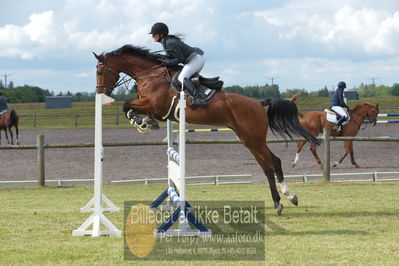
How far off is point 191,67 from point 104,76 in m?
1.24

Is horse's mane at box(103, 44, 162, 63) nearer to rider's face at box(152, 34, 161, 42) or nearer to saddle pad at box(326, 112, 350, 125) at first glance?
rider's face at box(152, 34, 161, 42)

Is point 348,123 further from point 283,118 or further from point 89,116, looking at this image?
point 89,116

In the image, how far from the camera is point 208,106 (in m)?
8.27

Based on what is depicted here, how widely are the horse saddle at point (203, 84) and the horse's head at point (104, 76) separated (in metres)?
0.92

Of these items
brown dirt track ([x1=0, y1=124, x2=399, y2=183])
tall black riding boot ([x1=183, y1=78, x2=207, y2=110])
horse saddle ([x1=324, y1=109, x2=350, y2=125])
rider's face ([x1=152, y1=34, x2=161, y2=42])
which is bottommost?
brown dirt track ([x1=0, y1=124, x2=399, y2=183])

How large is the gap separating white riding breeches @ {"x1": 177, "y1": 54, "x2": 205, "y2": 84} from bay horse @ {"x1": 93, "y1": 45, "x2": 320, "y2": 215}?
0.27 m

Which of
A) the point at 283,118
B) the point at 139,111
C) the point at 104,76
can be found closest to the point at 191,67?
the point at 139,111

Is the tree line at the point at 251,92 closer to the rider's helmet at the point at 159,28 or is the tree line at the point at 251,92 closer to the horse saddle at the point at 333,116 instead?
the horse saddle at the point at 333,116

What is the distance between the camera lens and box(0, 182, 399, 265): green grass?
229 inches

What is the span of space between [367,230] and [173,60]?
324 cm

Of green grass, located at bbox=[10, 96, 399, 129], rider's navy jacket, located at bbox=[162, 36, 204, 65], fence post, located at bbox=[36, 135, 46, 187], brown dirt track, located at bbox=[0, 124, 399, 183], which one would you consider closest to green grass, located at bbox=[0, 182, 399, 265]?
fence post, located at bbox=[36, 135, 46, 187]

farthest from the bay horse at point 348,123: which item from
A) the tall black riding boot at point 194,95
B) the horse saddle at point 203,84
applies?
the tall black riding boot at point 194,95

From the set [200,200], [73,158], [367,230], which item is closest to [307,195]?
[200,200]

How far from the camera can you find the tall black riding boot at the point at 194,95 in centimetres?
809
